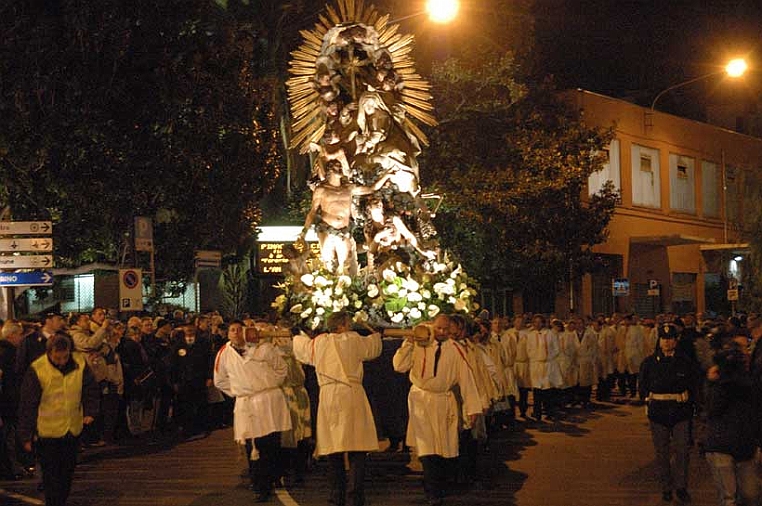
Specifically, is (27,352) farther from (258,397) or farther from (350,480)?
(350,480)

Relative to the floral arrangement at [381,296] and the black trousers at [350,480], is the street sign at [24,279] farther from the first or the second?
the black trousers at [350,480]

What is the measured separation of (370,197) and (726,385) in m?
7.94

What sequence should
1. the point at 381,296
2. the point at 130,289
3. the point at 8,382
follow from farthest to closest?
1. the point at 130,289
2. the point at 381,296
3. the point at 8,382

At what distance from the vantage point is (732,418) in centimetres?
995

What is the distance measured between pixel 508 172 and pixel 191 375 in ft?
51.3

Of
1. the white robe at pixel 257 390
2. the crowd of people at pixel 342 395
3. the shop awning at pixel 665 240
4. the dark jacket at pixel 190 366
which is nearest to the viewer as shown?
the crowd of people at pixel 342 395

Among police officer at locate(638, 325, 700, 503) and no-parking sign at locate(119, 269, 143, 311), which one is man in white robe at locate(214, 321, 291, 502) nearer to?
police officer at locate(638, 325, 700, 503)

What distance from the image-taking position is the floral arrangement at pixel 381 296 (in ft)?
52.9

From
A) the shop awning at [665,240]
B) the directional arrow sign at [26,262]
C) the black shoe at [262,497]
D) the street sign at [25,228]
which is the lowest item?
the black shoe at [262,497]

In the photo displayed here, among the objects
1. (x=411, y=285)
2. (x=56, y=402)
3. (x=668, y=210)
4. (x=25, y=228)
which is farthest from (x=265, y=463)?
(x=668, y=210)

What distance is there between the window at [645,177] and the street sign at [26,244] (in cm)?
2963

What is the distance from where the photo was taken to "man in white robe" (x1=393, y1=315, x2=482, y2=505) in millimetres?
11789

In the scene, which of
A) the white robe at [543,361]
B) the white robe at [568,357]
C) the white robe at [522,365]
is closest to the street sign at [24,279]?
the white robe at [522,365]

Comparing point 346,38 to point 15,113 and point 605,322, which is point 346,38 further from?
point 605,322
